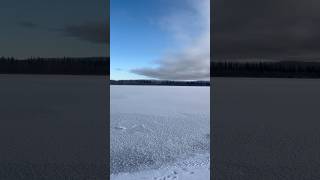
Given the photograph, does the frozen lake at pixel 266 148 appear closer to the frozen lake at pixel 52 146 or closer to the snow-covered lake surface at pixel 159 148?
the snow-covered lake surface at pixel 159 148

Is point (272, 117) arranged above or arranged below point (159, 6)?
below

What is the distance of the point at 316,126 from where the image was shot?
4301 millimetres

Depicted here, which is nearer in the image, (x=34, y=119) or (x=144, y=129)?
(x=144, y=129)

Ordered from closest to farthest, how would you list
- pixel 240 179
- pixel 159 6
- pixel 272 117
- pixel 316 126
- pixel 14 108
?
pixel 240 179 → pixel 159 6 → pixel 316 126 → pixel 272 117 → pixel 14 108

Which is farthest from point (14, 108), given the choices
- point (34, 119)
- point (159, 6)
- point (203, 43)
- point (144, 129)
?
point (203, 43)

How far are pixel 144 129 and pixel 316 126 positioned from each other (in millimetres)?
2488

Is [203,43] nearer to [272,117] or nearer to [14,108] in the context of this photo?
[272,117]

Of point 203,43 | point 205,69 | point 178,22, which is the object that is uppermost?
point 178,22

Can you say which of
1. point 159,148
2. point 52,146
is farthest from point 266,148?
point 52,146

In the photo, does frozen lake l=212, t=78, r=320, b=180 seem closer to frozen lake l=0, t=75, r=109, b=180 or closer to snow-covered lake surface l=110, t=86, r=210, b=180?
snow-covered lake surface l=110, t=86, r=210, b=180

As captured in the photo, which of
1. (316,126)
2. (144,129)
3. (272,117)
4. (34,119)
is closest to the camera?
(144,129)

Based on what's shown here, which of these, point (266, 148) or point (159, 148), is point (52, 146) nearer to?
point (159, 148)

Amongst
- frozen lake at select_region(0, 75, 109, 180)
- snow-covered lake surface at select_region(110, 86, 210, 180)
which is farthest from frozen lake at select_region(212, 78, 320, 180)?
frozen lake at select_region(0, 75, 109, 180)

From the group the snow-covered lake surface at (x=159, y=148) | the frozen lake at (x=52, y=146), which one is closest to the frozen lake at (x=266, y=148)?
the snow-covered lake surface at (x=159, y=148)
